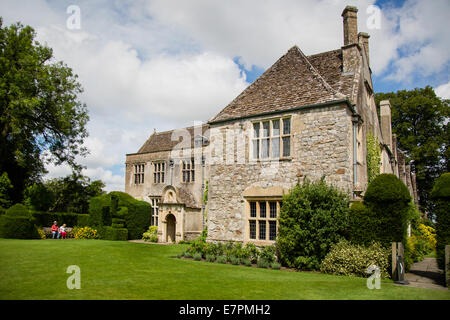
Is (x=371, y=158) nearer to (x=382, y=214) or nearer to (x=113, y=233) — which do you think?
(x=382, y=214)

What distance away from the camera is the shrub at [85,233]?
83.8 feet

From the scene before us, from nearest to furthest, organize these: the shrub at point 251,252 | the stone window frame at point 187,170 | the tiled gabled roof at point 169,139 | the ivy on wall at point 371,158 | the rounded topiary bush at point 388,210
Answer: the rounded topiary bush at point 388,210 → the shrub at point 251,252 → the ivy on wall at point 371,158 → the stone window frame at point 187,170 → the tiled gabled roof at point 169,139

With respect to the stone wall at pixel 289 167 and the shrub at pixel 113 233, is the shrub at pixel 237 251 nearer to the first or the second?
the stone wall at pixel 289 167

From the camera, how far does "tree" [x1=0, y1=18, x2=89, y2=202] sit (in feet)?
81.2

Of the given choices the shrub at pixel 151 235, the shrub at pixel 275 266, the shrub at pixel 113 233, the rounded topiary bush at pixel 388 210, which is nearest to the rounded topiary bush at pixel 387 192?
the rounded topiary bush at pixel 388 210

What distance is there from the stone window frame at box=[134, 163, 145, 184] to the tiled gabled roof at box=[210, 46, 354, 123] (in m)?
18.8

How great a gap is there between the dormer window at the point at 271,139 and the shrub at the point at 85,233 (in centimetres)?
1762

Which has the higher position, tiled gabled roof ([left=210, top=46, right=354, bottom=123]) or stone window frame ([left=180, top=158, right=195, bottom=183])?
tiled gabled roof ([left=210, top=46, right=354, bottom=123])

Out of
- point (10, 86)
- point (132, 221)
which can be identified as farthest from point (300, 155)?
point (10, 86)

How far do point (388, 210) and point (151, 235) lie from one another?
2070cm

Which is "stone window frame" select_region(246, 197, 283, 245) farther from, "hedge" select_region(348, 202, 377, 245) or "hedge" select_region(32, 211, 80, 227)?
"hedge" select_region(32, 211, 80, 227)

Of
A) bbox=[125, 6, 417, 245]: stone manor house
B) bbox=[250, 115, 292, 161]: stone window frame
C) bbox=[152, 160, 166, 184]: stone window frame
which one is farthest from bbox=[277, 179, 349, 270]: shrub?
bbox=[152, 160, 166, 184]: stone window frame
